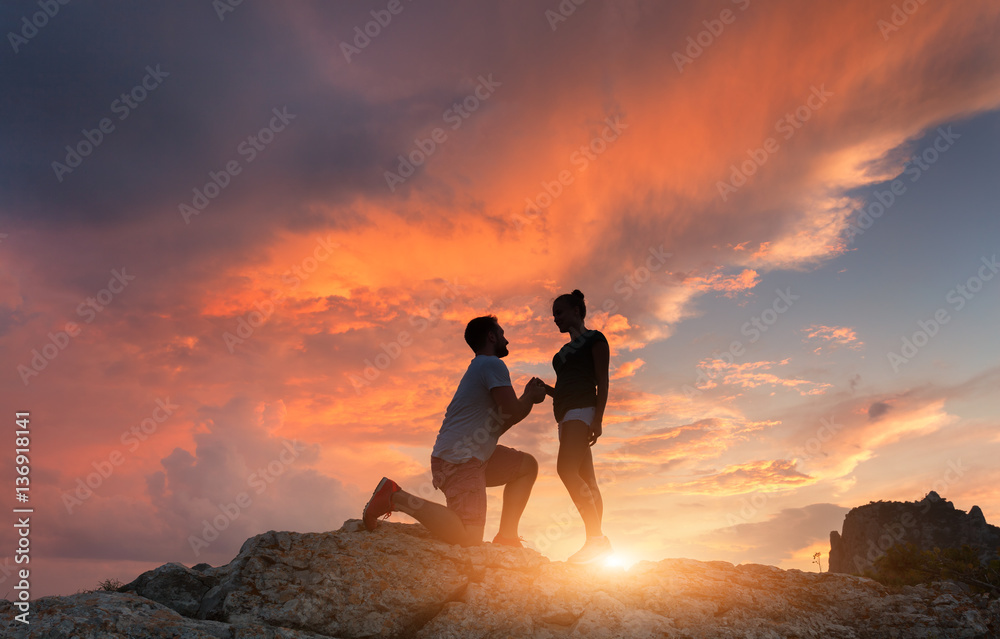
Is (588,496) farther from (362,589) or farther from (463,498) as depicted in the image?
(362,589)

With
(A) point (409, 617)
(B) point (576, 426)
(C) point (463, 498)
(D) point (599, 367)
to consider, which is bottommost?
(A) point (409, 617)

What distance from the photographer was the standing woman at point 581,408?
7.46 meters

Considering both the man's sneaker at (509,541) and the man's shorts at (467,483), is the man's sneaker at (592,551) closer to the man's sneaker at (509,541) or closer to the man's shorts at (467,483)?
the man's sneaker at (509,541)

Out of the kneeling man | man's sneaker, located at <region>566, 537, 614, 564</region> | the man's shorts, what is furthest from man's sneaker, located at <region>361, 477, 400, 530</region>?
man's sneaker, located at <region>566, 537, 614, 564</region>

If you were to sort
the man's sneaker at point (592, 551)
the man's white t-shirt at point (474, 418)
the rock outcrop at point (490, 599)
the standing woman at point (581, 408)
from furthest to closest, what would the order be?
the standing woman at point (581, 408)
the man's sneaker at point (592, 551)
the man's white t-shirt at point (474, 418)
the rock outcrop at point (490, 599)

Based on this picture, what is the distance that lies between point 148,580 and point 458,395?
411 centimetres

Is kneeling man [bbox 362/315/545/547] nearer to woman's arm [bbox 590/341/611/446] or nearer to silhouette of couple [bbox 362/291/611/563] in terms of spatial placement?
silhouette of couple [bbox 362/291/611/563]

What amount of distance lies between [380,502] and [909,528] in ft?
210

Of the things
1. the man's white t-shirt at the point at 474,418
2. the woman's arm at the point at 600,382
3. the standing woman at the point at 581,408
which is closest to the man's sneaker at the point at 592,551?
the standing woman at the point at 581,408

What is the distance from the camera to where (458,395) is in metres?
7.38

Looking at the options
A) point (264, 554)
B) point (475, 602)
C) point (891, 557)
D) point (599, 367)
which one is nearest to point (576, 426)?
point (599, 367)

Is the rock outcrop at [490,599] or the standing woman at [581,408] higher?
the standing woman at [581,408]

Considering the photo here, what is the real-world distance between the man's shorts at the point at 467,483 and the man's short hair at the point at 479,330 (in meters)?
1.54

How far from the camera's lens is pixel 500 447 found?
7.49 metres
